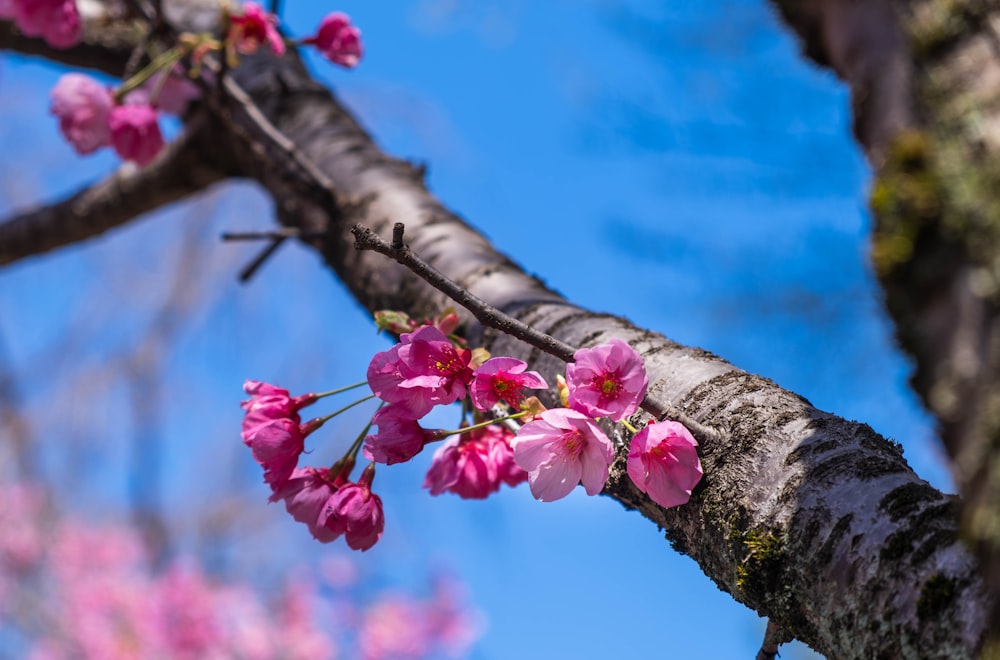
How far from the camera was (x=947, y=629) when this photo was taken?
1.97 feet

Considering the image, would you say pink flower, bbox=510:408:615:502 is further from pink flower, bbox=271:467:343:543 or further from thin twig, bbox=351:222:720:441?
pink flower, bbox=271:467:343:543

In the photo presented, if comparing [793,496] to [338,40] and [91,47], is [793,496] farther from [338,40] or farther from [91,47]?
[91,47]

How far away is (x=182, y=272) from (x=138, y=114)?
598 centimetres

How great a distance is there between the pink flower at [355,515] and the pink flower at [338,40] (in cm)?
109

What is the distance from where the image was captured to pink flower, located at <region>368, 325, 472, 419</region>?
872 millimetres

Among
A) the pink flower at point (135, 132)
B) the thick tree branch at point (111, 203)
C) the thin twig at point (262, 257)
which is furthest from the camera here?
the thick tree branch at point (111, 203)

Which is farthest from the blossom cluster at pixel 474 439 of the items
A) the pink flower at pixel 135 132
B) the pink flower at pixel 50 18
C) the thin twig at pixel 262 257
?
the pink flower at pixel 50 18

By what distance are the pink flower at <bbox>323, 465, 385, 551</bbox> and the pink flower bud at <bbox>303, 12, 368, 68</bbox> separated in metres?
1.09

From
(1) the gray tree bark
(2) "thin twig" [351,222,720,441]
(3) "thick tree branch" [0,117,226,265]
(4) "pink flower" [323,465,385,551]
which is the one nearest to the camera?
(1) the gray tree bark

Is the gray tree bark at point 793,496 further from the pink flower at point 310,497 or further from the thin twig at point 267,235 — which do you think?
the pink flower at point 310,497

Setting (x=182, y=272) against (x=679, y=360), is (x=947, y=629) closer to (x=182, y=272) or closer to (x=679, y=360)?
(x=679, y=360)

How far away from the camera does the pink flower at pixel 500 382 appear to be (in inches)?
34.5

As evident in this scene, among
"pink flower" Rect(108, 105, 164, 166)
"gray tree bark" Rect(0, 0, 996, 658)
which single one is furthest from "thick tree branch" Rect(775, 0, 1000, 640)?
"pink flower" Rect(108, 105, 164, 166)

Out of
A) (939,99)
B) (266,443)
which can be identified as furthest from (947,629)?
(266,443)
